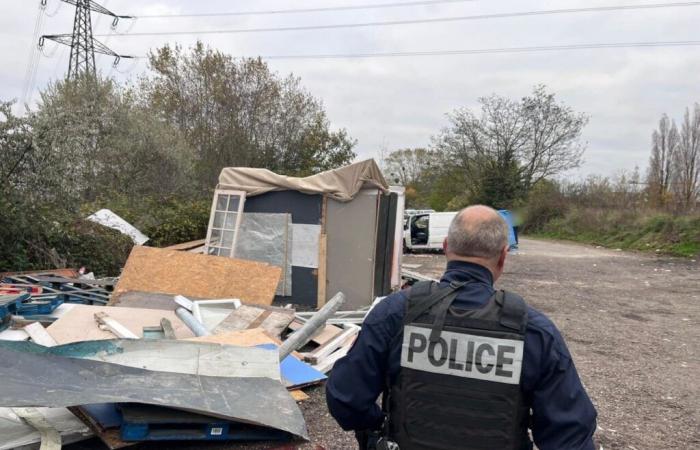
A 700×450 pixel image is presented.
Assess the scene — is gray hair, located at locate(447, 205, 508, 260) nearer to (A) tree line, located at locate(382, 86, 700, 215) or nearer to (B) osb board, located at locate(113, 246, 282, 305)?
(B) osb board, located at locate(113, 246, 282, 305)

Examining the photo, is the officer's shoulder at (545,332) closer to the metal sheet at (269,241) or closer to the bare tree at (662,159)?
the metal sheet at (269,241)

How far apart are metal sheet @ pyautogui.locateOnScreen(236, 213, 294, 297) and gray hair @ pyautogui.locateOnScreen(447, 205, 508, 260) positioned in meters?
6.50

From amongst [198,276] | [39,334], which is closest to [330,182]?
[198,276]

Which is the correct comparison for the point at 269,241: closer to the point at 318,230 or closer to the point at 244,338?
the point at 318,230

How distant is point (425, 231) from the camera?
67.8ft

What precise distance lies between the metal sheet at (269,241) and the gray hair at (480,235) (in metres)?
6.50

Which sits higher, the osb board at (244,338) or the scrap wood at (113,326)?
the osb board at (244,338)

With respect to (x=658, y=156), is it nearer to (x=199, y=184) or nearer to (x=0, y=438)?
(x=199, y=184)

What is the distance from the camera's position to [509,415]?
1808 mm

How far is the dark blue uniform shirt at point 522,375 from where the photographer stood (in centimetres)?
178

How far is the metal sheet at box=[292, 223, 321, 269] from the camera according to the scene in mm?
8266

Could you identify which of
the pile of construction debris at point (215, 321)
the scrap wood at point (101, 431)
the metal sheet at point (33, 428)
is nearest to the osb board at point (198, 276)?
the pile of construction debris at point (215, 321)

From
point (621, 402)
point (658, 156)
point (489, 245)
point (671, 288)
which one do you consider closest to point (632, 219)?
point (658, 156)

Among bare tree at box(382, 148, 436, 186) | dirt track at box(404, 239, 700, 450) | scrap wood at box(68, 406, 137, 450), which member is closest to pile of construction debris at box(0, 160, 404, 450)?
scrap wood at box(68, 406, 137, 450)
